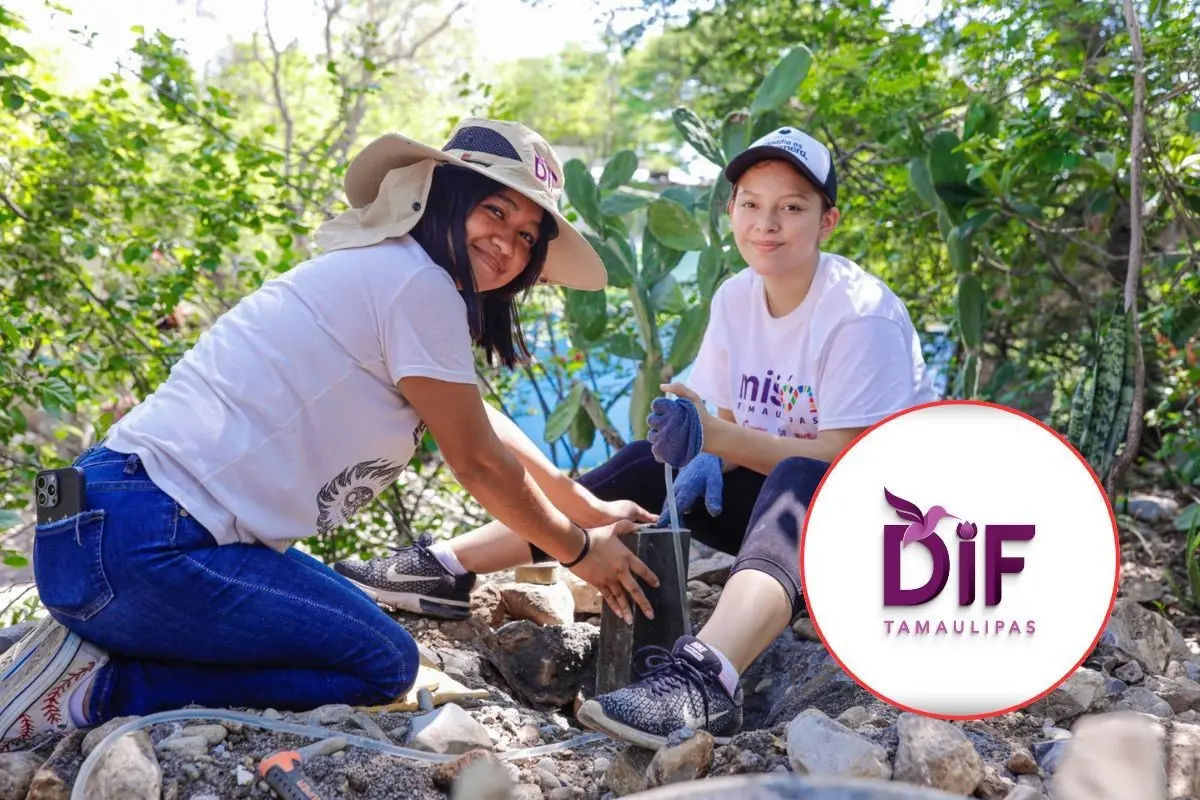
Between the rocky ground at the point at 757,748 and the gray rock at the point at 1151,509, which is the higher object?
the gray rock at the point at 1151,509

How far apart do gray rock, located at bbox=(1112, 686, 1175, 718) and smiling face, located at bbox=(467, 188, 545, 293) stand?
137cm

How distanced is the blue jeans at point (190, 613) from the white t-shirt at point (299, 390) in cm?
5

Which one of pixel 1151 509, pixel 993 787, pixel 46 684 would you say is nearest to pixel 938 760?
pixel 993 787

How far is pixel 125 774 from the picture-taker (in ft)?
5.07

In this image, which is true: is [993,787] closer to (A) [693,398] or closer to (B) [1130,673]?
(B) [1130,673]

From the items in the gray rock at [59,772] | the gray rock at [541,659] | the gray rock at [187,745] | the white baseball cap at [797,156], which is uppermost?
the white baseball cap at [797,156]

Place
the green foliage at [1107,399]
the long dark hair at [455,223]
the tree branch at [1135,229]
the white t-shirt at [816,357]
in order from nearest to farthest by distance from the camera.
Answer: the long dark hair at [455,223]
the white t-shirt at [816,357]
the tree branch at [1135,229]
the green foliage at [1107,399]

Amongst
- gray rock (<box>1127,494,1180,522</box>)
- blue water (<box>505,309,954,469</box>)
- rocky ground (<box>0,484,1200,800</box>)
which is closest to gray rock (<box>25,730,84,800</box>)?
rocky ground (<box>0,484,1200,800</box>)

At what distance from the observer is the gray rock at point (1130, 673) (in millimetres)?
2154

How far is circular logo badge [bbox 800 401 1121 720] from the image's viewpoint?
1.75 meters

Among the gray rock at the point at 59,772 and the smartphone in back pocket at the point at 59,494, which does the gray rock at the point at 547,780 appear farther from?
the smartphone in back pocket at the point at 59,494

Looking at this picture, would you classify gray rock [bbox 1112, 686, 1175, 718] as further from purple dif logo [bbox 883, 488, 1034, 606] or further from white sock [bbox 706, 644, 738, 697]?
white sock [bbox 706, 644, 738, 697]

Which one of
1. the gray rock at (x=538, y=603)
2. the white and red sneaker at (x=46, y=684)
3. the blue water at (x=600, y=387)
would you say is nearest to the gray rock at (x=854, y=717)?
the gray rock at (x=538, y=603)

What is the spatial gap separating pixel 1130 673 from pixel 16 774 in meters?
2.00
